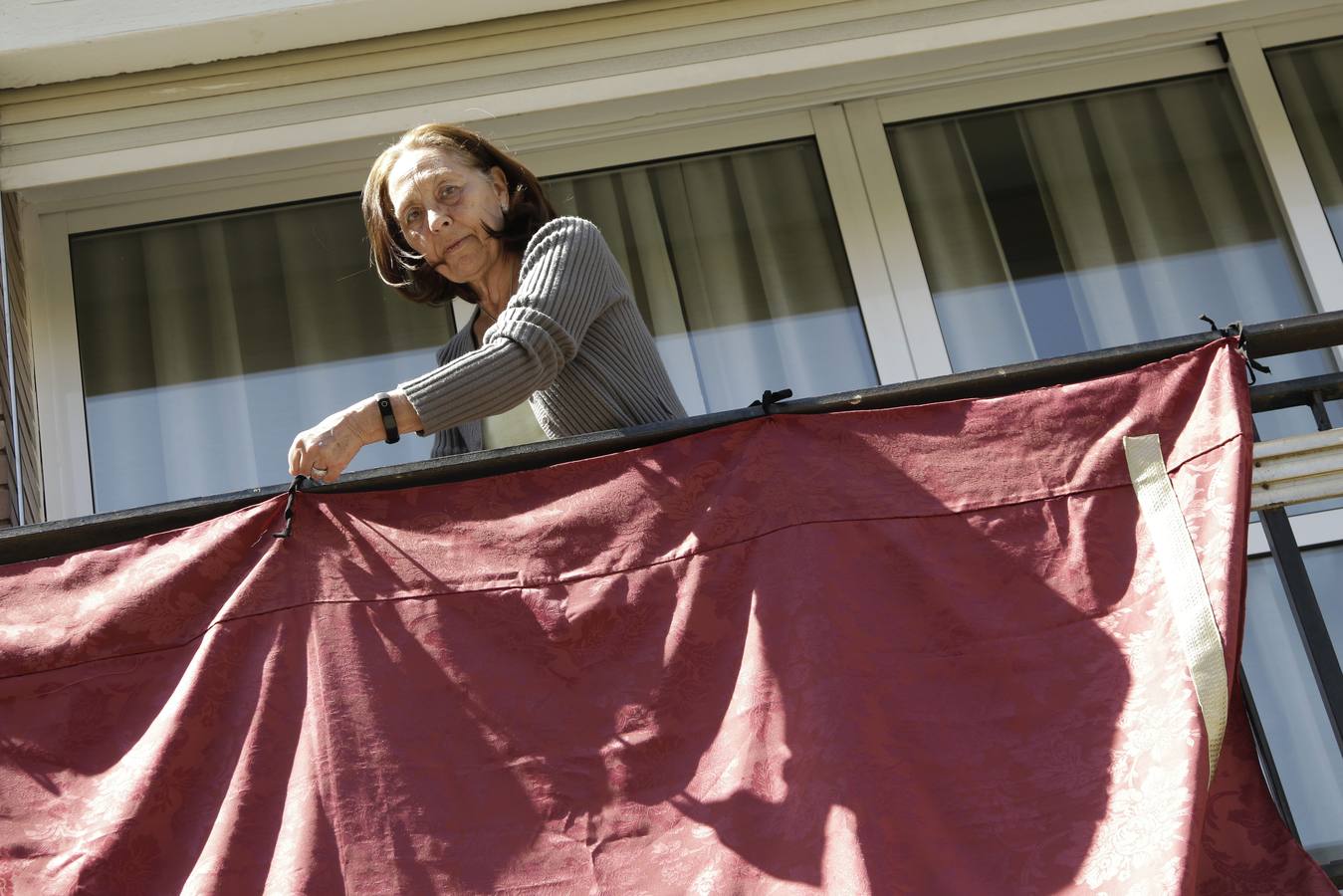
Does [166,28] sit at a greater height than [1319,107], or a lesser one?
greater

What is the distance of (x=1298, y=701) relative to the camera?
142 inches

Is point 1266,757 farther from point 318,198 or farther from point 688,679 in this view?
point 318,198

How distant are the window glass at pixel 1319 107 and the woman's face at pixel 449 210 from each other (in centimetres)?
242

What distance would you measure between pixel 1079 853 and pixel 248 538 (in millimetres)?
1396

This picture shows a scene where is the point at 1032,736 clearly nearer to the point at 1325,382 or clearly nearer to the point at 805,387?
the point at 1325,382

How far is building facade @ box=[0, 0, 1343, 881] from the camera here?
13.4ft

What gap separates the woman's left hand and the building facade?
4.73 ft

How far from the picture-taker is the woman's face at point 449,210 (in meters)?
3.16

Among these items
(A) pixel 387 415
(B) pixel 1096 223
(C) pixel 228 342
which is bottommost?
(A) pixel 387 415

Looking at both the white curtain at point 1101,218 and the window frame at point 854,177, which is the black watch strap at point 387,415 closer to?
the window frame at point 854,177

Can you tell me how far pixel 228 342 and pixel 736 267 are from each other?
1364 mm

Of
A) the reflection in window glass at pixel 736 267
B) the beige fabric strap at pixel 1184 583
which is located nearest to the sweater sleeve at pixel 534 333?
the beige fabric strap at pixel 1184 583

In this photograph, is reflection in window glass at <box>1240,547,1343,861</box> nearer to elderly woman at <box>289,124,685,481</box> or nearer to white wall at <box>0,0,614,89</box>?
elderly woman at <box>289,124,685,481</box>

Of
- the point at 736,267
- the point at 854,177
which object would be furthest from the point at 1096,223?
the point at 736,267
